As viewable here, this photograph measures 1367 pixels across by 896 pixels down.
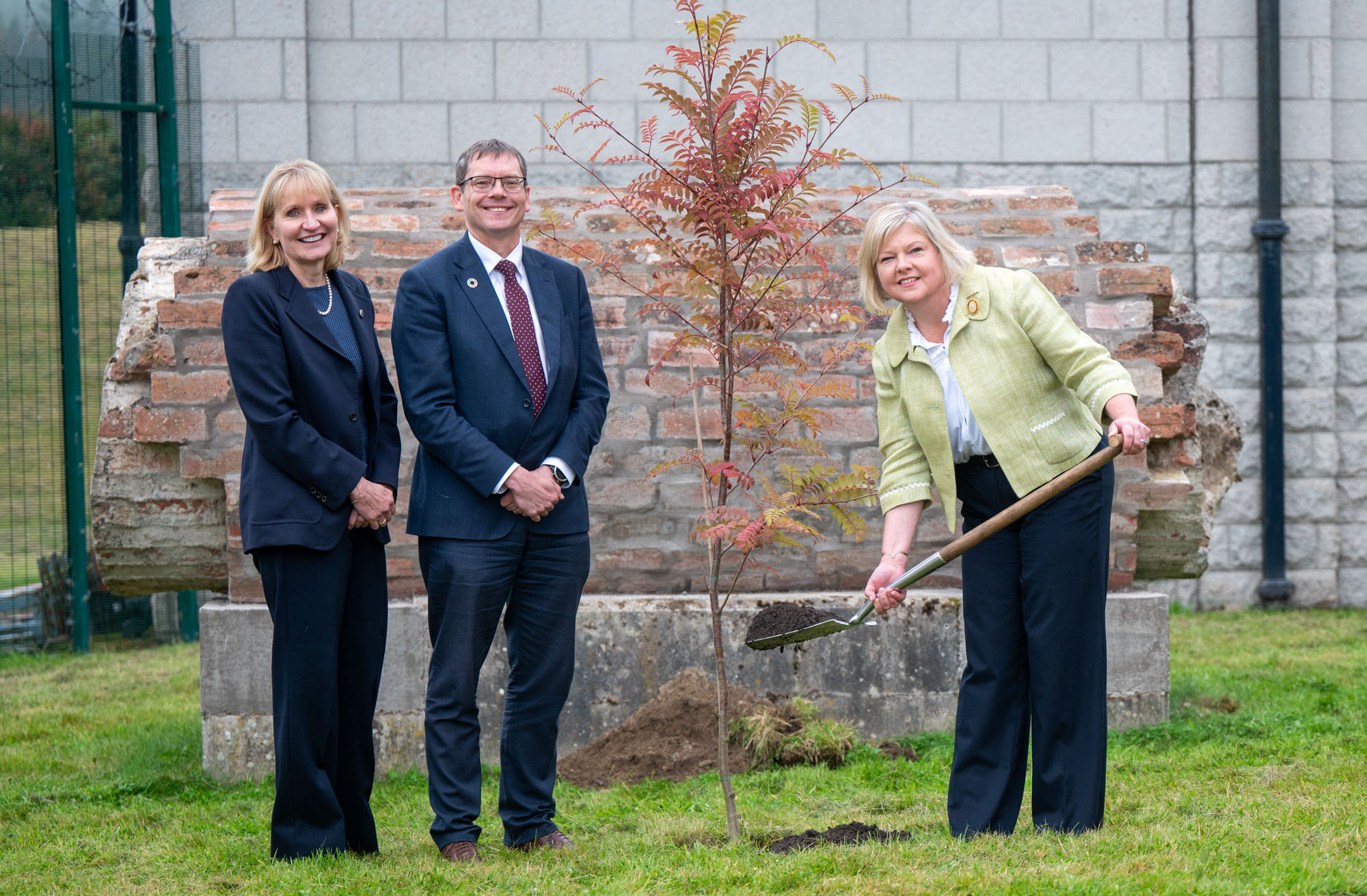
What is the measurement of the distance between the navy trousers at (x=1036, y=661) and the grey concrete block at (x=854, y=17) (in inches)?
212

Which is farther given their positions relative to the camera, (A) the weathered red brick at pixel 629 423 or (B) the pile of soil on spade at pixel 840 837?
(A) the weathered red brick at pixel 629 423

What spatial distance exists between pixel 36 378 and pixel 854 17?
5.54 meters

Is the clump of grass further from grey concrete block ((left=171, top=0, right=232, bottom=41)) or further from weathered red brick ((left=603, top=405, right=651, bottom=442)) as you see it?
grey concrete block ((left=171, top=0, right=232, bottom=41))

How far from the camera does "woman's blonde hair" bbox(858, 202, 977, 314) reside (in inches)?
142

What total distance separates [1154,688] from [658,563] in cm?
213

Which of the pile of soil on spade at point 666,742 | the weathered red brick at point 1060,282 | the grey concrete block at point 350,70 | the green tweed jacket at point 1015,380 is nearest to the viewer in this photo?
the green tweed jacket at point 1015,380

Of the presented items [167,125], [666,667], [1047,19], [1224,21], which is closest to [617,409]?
[666,667]

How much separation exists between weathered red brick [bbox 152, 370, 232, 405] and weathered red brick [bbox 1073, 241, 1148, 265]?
11.6ft

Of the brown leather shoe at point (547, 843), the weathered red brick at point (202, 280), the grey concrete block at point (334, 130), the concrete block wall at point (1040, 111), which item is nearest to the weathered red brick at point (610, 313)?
the weathered red brick at point (202, 280)

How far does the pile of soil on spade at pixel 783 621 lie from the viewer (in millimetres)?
3816

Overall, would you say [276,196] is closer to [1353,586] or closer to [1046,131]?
[1046,131]

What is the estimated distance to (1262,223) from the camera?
27.9ft

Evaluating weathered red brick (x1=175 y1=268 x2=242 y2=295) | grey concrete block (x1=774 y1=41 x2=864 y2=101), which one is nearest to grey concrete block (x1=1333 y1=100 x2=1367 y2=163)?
grey concrete block (x1=774 y1=41 x2=864 y2=101)

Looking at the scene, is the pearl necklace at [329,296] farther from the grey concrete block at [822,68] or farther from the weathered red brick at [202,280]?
the grey concrete block at [822,68]
